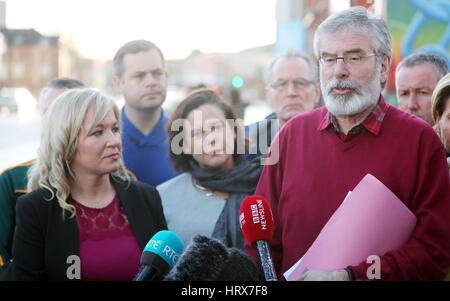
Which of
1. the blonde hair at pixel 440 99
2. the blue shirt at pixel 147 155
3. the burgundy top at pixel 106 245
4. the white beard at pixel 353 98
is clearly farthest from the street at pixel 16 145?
the white beard at pixel 353 98

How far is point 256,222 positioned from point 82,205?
1175 millimetres

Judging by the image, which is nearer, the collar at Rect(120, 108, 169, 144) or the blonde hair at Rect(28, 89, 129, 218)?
the blonde hair at Rect(28, 89, 129, 218)

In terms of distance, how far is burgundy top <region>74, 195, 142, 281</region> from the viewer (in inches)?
120

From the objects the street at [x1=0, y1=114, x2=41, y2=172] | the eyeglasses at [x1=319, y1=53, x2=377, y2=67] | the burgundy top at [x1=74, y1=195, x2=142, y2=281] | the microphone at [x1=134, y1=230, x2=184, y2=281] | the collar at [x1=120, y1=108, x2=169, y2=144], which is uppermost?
the eyeglasses at [x1=319, y1=53, x2=377, y2=67]

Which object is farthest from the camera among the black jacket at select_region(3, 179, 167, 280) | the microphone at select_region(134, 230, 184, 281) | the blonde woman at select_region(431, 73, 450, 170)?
the blonde woman at select_region(431, 73, 450, 170)

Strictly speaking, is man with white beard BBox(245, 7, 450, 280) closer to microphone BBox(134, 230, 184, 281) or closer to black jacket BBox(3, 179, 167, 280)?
microphone BBox(134, 230, 184, 281)

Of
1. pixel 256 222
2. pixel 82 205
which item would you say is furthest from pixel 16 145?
pixel 256 222

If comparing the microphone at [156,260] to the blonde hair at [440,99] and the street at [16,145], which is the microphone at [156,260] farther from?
the street at [16,145]

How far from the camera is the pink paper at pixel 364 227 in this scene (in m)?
2.41

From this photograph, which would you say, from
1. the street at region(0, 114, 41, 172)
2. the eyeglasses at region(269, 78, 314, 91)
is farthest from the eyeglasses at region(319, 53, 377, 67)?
the street at region(0, 114, 41, 172)

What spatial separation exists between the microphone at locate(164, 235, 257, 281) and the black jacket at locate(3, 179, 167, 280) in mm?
1146
